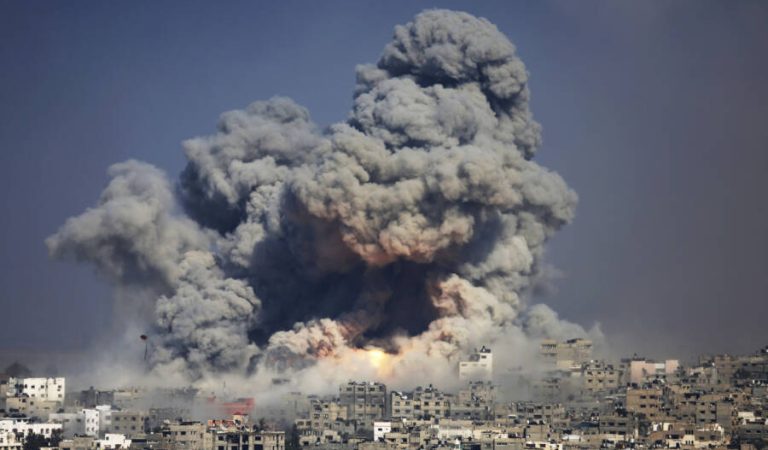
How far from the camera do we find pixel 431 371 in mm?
100750

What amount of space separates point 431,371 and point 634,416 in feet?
32.4

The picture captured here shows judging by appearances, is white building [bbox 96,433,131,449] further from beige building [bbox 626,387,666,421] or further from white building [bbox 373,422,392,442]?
beige building [bbox 626,387,666,421]

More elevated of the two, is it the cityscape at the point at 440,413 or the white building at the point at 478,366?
the white building at the point at 478,366

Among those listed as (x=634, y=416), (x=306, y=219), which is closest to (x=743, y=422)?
(x=634, y=416)

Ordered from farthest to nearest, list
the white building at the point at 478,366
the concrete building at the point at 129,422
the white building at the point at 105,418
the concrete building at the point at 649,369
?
the concrete building at the point at 649,369 → the white building at the point at 478,366 → the white building at the point at 105,418 → the concrete building at the point at 129,422

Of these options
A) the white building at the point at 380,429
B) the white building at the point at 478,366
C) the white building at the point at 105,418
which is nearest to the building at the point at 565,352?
the white building at the point at 478,366

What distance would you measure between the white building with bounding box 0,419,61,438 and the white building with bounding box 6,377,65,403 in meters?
10.6

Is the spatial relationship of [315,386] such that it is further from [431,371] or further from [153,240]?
[153,240]

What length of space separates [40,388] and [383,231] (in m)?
13.9

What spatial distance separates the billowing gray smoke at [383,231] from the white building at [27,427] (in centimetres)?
1222

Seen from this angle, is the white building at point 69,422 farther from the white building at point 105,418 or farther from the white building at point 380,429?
the white building at point 380,429

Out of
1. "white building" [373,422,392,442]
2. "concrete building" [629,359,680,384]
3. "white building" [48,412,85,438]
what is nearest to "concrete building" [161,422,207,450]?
"white building" [48,412,85,438]

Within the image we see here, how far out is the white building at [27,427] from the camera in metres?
90.9

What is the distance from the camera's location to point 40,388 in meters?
105
